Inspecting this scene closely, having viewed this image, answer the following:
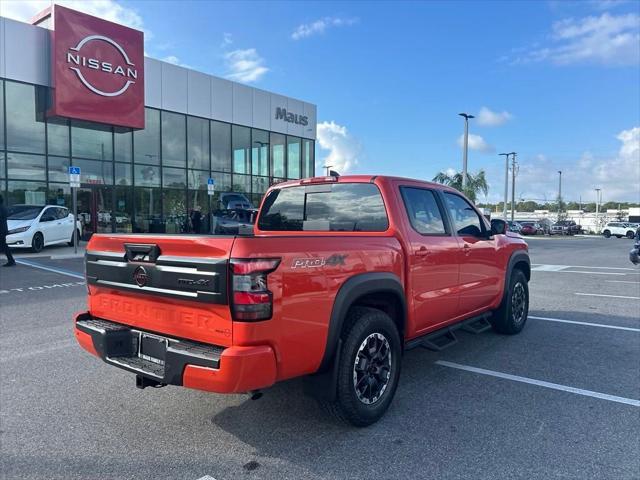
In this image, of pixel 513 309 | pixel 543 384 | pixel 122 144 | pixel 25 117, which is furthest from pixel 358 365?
pixel 122 144

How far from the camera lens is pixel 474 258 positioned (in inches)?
198

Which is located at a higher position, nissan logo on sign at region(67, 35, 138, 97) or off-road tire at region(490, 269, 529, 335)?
nissan logo on sign at region(67, 35, 138, 97)

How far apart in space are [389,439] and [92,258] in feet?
8.30

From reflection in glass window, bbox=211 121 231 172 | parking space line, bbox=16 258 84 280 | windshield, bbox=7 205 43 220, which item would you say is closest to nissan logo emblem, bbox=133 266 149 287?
parking space line, bbox=16 258 84 280

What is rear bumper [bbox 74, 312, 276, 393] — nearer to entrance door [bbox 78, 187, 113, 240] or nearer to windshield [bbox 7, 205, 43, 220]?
windshield [bbox 7, 205, 43, 220]

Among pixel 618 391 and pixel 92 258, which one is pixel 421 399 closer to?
pixel 618 391

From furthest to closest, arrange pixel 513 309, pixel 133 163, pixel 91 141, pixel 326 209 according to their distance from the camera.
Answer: pixel 133 163 < pixel 91 141 < pixel 513 309 < pixel 326 209

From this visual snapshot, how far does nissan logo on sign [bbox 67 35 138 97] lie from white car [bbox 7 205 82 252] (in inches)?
237

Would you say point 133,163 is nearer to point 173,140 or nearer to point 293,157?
point 173,140

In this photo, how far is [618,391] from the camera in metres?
4.27

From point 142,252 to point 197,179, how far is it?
22432mm

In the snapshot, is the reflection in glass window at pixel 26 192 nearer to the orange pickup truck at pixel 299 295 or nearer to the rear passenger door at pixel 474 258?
the orange pickup truck at pixel 299 295

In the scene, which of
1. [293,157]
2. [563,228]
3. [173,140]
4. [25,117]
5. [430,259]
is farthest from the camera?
[563,228]

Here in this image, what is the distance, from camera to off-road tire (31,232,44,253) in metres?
15.5
